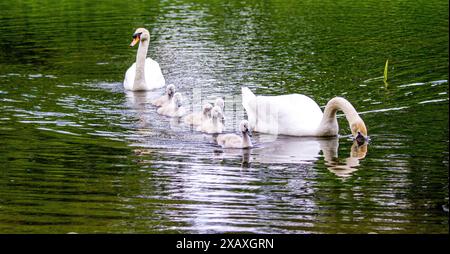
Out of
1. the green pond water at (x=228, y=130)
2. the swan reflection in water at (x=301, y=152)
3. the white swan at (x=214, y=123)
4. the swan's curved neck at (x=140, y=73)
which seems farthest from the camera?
the swan's curved neck at (x=140, y=73)

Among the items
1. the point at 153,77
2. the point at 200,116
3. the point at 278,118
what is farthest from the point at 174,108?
the point at 153,77

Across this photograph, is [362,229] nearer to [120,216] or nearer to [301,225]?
[301,225]

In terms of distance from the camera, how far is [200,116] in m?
16.0

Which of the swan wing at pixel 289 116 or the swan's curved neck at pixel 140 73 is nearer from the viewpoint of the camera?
the swan wing at pixel 289 116

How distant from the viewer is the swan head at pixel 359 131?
14.6m

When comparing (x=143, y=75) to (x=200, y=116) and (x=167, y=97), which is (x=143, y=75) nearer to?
(x=167, y=97)

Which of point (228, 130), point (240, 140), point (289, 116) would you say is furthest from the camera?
point (228, 130)

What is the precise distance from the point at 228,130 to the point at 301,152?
2.05 metres

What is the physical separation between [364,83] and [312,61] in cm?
293

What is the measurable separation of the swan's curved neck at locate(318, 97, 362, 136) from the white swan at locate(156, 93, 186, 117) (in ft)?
9.84

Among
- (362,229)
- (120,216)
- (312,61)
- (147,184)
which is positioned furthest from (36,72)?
(362,229)

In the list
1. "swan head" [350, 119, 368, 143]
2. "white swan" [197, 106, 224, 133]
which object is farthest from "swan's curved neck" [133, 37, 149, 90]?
"swan head" [350, 119, 368, 143]

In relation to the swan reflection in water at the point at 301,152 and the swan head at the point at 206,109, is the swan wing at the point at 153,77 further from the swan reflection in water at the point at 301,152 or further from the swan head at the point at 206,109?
the swan reflection in water at the point at 301,152

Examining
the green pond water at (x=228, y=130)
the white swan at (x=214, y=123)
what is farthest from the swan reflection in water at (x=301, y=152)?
the white swan at (x=214, y=123)
